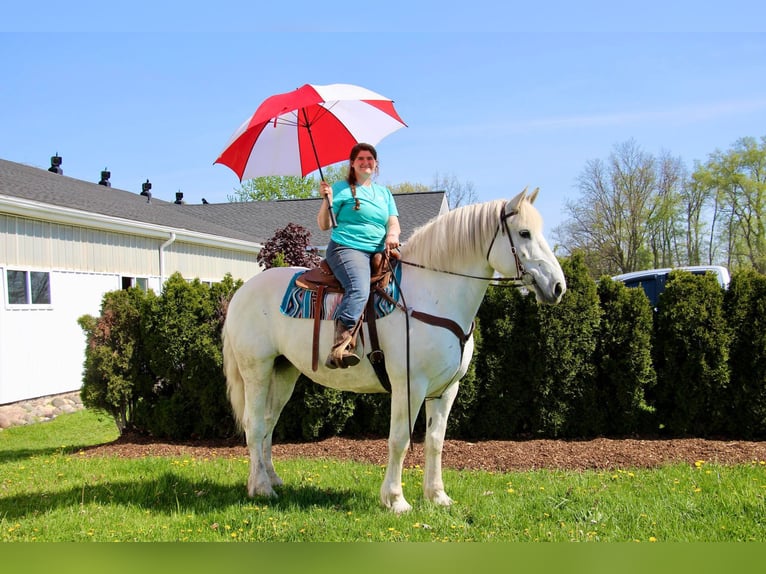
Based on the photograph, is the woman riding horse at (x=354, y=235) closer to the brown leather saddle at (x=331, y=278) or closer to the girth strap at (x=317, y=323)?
the brown leather saddle at (x=331, y=278)

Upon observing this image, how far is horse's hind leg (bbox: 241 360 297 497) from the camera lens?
5.03m

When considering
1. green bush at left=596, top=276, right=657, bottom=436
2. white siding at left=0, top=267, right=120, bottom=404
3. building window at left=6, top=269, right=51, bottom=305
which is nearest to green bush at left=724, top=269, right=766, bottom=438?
green bush at left=596, top=276, right=657, bottom=436

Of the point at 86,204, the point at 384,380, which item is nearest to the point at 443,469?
the point at 384,380

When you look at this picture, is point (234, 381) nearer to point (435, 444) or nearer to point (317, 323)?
point (317, 323)

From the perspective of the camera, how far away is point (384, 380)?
461 cm

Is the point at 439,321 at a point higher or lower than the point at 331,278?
lower

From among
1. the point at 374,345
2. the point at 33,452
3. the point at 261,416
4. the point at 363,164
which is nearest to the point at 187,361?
the point at 33,452

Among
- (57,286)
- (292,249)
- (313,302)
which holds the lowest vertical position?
(313,302)

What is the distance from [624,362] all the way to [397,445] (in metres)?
3.85

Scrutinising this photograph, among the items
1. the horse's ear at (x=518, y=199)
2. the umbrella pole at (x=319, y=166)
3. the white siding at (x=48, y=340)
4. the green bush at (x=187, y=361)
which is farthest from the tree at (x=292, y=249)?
the horse's ear at (x=518, y=199)

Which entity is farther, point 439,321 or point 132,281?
point 132,281

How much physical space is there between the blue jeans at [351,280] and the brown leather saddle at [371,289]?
4.9 inches

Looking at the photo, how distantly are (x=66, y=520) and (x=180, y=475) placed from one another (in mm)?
1395

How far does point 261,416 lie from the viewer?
5.20m
